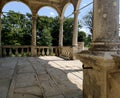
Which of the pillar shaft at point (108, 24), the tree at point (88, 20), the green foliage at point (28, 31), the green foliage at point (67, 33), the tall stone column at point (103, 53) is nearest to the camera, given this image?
the tall stone column at point (103, 53)

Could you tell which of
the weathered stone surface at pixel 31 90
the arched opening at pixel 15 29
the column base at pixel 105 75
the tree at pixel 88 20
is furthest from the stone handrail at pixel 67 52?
the tree at pixel 88 20

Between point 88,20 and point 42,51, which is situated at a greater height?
point 88,20

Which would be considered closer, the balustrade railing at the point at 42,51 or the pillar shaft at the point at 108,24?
the pillar shaft at the point at 108,24

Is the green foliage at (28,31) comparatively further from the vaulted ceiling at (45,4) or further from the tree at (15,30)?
the vaulted ceiling at (45,4)

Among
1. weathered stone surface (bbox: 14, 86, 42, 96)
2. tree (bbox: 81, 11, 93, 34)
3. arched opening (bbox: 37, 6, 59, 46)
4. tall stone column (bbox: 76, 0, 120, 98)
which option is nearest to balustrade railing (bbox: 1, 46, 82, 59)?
weathered stone surface (bbox: 14, 86, 42, 96)

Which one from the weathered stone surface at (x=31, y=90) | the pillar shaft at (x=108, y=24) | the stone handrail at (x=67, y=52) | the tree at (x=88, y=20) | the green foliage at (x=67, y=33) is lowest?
the weathered stone surface at (x=31, y=90)

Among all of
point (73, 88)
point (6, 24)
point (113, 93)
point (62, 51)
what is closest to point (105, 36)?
point (113, 93)

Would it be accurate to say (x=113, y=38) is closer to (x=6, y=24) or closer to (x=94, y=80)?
(x=94, y=80)

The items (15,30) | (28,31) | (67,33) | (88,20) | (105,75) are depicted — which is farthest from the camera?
(88,20)

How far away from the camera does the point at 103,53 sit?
212cm

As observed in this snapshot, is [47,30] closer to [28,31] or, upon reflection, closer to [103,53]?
[28,31]

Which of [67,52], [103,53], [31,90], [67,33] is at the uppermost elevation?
[67,33]

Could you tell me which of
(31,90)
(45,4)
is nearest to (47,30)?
(45,4)

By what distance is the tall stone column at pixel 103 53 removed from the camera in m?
2.03
